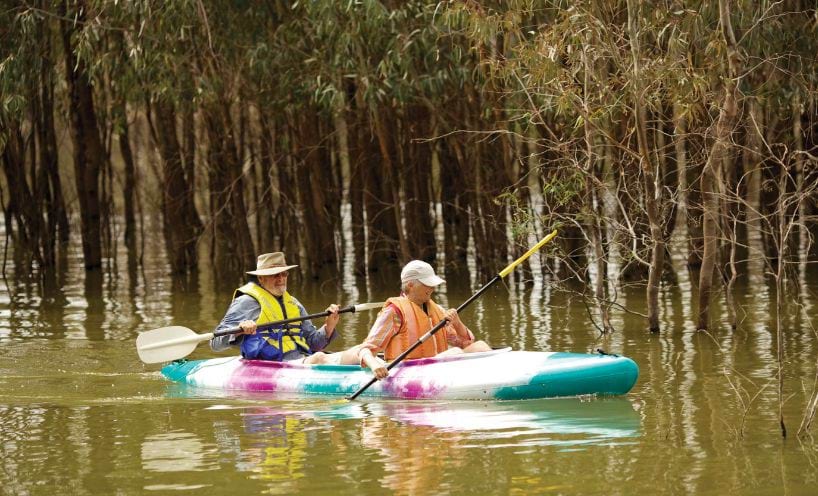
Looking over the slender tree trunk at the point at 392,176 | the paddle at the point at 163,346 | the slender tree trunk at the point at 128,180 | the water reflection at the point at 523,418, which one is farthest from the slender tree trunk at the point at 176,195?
the water reflection at the point at 523,418

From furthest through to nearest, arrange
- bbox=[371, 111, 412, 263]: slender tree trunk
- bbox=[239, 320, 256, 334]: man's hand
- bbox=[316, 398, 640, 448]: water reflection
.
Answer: bbox=[371, 111, 412, 263]: slender tree trunk, bbox=[239, 320, 256, 334]: man's hand, bbox=[316, 398, 640, 448]: water reflection

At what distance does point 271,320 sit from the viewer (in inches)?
398

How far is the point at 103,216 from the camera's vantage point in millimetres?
20859

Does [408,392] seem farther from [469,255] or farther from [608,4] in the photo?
[469,255]

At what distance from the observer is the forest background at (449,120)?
11.6 m

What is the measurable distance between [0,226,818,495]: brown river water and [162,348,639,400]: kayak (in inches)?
3.6

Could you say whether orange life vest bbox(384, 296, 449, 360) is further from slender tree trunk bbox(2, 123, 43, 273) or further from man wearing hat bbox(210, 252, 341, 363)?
slender tree trunk bbox(2, 123, 43, 273)

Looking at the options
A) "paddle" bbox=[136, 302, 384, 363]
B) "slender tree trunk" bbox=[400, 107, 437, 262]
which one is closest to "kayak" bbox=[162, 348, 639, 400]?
"paddle" bbox=[136, 302, 384, 363]

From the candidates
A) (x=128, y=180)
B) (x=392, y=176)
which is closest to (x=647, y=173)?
(x=392, y=176)

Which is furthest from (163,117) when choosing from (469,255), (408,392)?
(408,392)

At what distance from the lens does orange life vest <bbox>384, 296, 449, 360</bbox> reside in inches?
371

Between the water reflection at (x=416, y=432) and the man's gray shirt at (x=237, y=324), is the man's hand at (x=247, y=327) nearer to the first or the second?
the man's gray shirt at (x=237, y=324)

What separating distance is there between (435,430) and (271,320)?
7.42 feet

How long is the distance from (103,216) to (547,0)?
1067 centimetres
